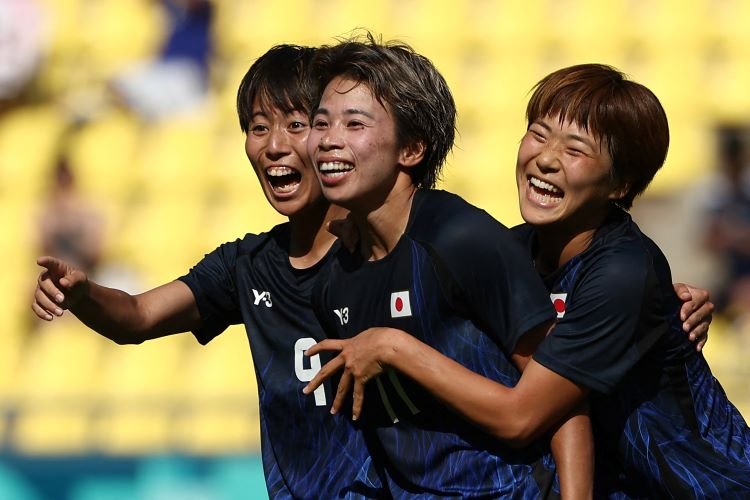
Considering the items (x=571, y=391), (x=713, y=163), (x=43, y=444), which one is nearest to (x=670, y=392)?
(x=571, y=391)

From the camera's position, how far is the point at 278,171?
3734 mm

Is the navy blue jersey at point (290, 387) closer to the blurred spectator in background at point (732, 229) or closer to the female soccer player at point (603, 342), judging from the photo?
the female soccer player at point (603, 342)

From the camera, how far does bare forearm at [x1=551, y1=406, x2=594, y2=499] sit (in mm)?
3068

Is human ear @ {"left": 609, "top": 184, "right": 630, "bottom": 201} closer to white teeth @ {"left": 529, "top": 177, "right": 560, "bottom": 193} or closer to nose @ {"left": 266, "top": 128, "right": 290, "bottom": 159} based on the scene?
white teeth @ {"left": 529, "top": 177, "right": 560, "bottom": 193}

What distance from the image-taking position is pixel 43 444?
6461 millimetres

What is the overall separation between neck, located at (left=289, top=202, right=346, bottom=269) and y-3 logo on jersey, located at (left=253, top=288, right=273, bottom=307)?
118mm

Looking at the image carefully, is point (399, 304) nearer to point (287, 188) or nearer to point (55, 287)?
point (287, 188)

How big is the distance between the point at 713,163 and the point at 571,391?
4.87 metres

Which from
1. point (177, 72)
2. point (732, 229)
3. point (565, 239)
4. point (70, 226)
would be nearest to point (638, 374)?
point (565, 239)

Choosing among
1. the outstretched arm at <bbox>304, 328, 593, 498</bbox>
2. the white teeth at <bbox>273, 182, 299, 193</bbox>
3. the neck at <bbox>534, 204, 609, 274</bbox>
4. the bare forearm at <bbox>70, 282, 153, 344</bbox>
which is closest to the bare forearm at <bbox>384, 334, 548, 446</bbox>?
the outstretched arm at <bbox>304, 328, 593, 498</bbox>

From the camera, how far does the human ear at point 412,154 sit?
3342mm

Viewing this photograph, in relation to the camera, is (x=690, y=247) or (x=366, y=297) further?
(x=690, y=247)

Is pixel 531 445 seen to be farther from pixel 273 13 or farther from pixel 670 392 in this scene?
pixel 273 13

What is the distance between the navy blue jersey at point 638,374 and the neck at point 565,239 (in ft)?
0.11
